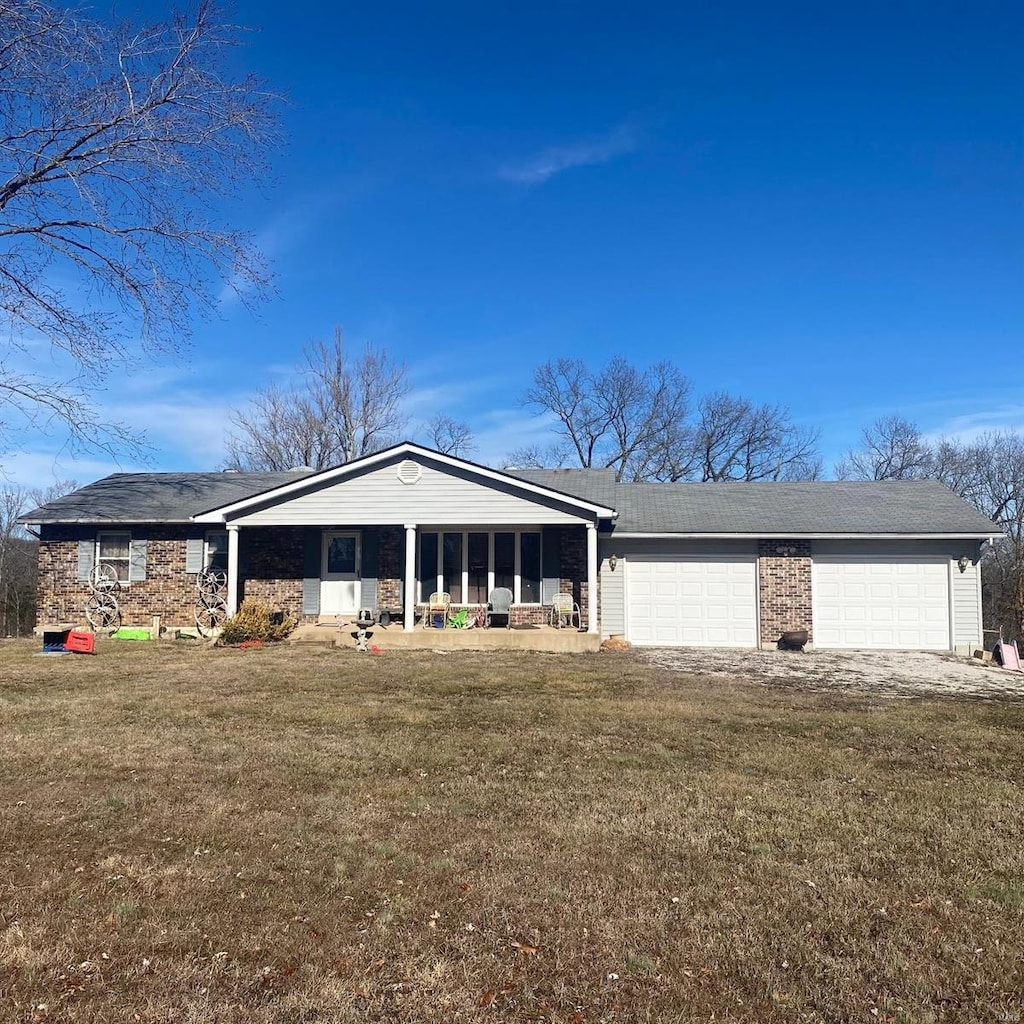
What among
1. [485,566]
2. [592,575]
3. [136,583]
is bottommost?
[136,583]

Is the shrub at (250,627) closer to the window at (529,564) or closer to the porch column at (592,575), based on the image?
the window at (529,564)

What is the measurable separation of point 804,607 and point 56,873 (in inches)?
593

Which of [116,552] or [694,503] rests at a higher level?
[694,503]

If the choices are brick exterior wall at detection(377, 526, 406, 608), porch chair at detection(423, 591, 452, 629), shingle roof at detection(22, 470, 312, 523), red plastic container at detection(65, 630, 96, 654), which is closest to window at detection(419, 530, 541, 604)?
porch chair at detection(423, 591, 452, 629)

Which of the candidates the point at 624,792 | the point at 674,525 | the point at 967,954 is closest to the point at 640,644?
the point at 674,525

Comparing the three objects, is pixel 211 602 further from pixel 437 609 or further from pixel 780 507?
pixel 780 507

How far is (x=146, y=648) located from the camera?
47.9 ft

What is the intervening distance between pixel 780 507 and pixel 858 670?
18.4ft

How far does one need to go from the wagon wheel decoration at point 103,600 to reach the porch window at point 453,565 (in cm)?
741

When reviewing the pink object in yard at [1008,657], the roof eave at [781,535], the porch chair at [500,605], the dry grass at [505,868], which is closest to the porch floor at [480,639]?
the porch chair at [500,605]

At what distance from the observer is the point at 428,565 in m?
17.3

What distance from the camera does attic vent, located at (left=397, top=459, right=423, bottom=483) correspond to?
16031 millimetres

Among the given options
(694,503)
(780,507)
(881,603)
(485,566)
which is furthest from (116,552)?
(881,603)

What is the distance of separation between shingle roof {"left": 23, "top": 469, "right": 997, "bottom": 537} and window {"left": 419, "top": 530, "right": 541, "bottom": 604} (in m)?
1.59
